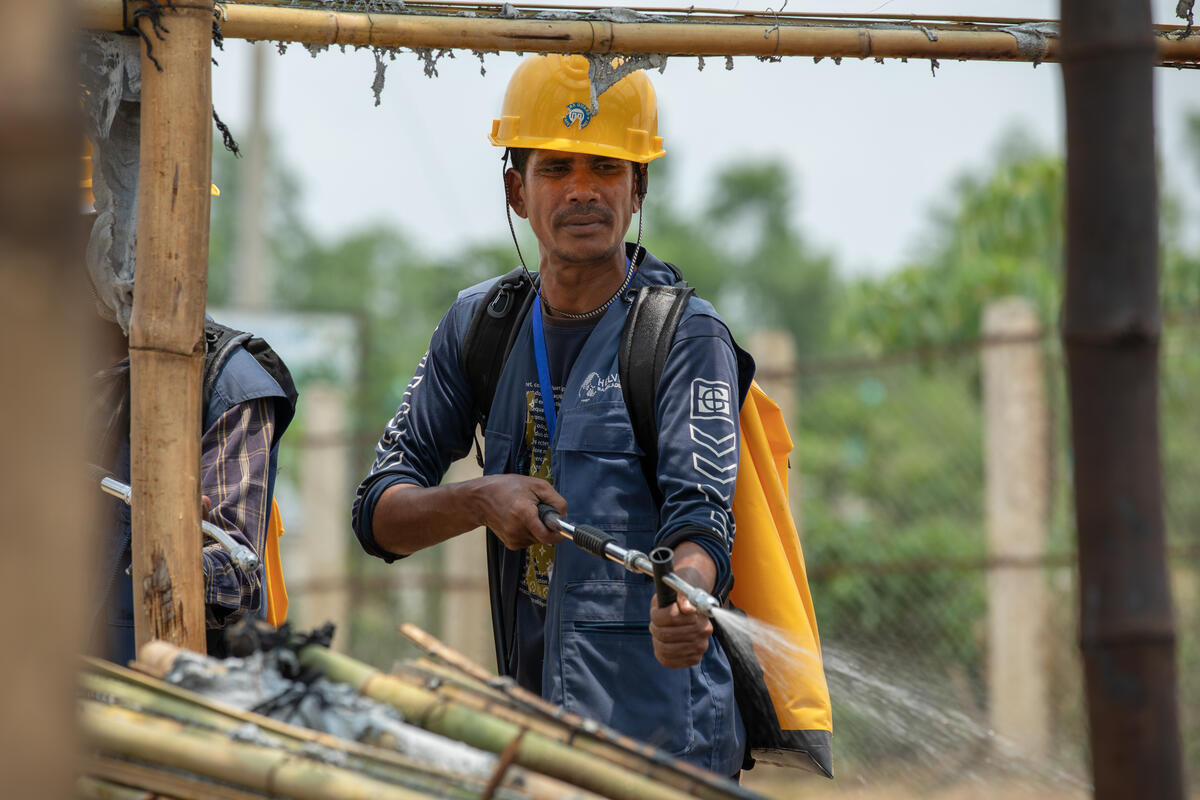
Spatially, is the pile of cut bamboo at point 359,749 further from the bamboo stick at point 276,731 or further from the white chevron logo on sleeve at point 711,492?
the white chevron logo on sleeve at point 711,492

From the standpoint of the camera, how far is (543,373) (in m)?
3.13

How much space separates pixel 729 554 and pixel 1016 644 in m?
4.63

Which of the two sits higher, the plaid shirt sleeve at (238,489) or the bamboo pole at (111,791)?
the plaid shirt sleeve at (238,489)

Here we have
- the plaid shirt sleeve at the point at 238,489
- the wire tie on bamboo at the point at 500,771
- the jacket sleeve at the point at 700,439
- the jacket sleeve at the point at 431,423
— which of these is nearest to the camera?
the wire tie on bamboo at the point at 500,771

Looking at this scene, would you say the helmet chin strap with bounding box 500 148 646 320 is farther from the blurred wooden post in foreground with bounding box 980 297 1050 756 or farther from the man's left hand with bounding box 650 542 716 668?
the blurred wooden post in foreground with bounding box 980 297 1050 756

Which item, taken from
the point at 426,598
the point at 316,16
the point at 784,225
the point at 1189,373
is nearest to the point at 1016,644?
the point at 1189,373

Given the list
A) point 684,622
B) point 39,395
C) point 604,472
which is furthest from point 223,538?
point 39,395

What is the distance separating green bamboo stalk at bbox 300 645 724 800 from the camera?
1782 mm

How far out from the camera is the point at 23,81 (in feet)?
3.56

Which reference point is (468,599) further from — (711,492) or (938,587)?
(711,492)

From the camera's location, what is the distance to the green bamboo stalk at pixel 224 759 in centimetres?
164

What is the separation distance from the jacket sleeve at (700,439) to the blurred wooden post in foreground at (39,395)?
168 centimetres

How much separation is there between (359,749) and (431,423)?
162 cm

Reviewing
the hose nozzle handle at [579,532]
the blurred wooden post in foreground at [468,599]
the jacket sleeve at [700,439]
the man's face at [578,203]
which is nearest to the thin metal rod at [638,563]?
the hose nozzle handle at [579,532]
